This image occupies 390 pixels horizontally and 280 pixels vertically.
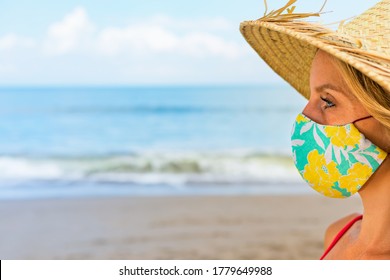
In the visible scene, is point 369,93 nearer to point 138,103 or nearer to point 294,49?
point 294,49

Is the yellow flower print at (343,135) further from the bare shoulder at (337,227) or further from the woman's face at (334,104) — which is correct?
the bare shoulder at (337,227)

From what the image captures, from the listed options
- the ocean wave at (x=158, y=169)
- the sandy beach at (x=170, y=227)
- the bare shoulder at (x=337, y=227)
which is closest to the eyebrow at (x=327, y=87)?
the bare shoulder at (x=337, y=227)

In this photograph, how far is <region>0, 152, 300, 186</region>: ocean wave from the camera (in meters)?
8.98

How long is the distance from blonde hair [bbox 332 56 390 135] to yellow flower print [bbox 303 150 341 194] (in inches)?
8.2

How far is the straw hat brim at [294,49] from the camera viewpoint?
142 centimetres

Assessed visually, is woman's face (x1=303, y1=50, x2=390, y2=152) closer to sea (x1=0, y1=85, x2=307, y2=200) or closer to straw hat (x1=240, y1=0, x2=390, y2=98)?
straw hat (x1=240, y1=0, x2=390, y2=98)

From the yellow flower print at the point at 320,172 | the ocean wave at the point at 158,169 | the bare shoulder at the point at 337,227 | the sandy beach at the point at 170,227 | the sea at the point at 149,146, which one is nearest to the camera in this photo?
the yellow flower print at the point at 320,172

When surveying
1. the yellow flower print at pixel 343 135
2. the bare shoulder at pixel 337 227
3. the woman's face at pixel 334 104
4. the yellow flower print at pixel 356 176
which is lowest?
the bare shoulder at pixel 337 227

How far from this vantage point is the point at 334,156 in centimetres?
162

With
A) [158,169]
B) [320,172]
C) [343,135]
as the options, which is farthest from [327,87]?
[158,169]

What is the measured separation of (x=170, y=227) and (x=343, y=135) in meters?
4.66

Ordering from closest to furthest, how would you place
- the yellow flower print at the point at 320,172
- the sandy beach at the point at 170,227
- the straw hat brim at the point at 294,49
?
the straw hat brim at the point at 294,49 → the yellow flower print at the point at 320,172 → the sandy beach at the point at 170,227

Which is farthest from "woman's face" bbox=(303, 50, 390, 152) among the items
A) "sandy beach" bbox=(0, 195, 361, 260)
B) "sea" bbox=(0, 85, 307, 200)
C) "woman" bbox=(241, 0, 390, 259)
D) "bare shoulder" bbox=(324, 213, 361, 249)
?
"sea" bbox=(0, 85, 307, 200)
